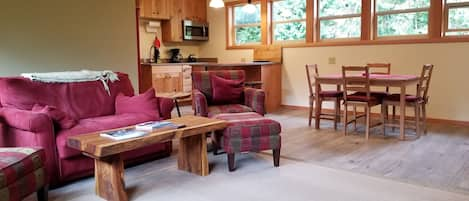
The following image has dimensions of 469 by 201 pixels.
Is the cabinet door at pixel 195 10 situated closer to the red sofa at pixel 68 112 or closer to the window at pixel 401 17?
the window at pixel 401 17

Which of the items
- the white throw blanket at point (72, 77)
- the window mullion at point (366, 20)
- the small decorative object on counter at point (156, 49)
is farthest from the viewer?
the small decorative object on counter at point (156, 49)

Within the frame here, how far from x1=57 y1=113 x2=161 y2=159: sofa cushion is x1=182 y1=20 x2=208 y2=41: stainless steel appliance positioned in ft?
14.4

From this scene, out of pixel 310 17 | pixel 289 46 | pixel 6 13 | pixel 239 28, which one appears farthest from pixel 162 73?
pixel 6 13

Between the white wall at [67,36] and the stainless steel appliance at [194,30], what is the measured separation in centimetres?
249

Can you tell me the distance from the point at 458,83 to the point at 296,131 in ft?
7.59

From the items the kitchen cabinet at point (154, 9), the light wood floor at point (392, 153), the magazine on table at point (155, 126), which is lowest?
the light wood floor at point (392, 153)

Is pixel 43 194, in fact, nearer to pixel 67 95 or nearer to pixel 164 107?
pixel 67 95

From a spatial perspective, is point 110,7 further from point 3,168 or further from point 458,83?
point 458,83

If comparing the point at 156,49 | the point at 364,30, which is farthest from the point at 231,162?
the point at 156,49

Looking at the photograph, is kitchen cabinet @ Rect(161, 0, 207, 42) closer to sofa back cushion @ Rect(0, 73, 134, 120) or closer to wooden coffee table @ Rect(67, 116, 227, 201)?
sofa back cushion @ Rect(0, 73, 134, 120)

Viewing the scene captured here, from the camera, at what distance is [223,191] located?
2770 mm

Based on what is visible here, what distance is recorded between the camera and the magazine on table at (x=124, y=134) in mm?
2553

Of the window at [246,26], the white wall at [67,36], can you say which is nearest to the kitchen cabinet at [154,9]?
the window at [246,26]

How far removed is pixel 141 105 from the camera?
3568 millimetres
